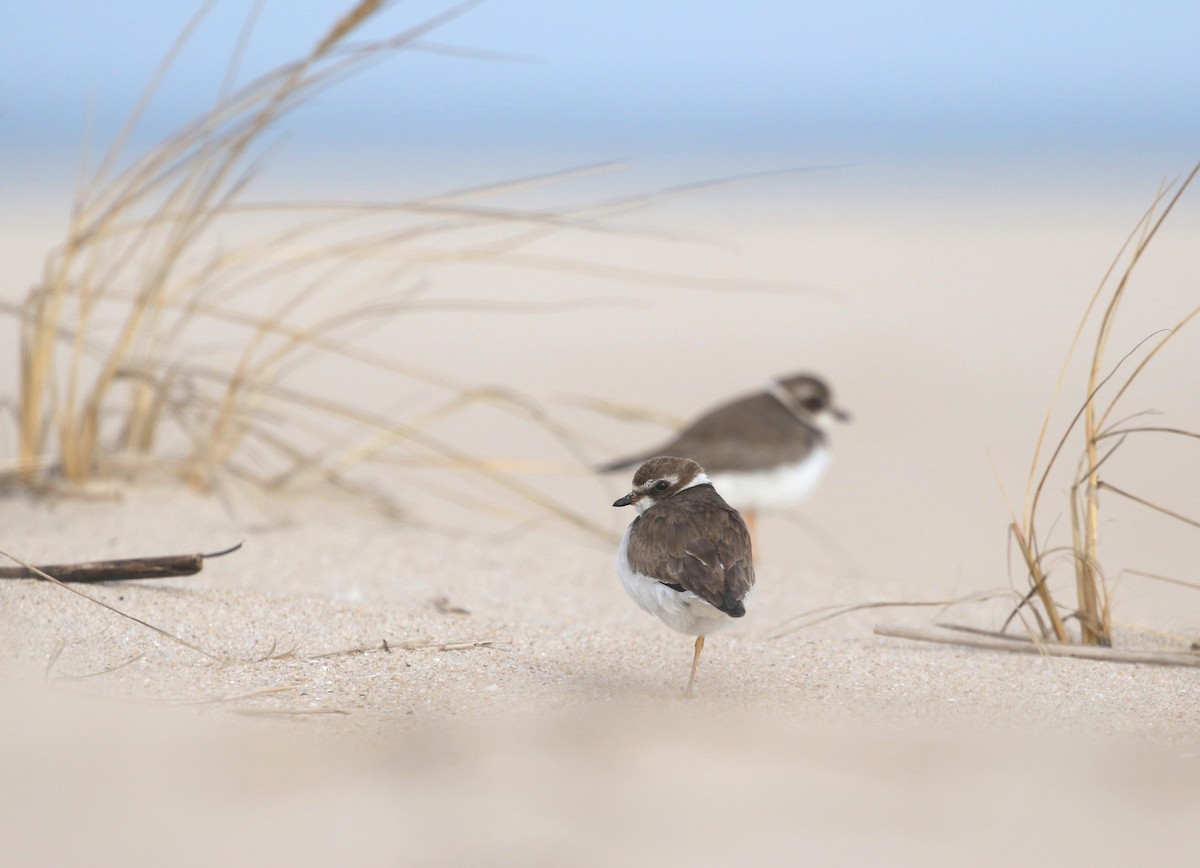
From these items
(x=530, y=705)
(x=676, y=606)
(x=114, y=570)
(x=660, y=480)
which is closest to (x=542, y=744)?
(x=530, y=705)

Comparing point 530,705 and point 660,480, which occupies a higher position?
point 660,480

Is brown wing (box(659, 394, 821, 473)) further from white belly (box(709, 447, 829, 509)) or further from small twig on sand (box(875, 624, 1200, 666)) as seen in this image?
small twig on sand (box(875, 624, 1200, 666))

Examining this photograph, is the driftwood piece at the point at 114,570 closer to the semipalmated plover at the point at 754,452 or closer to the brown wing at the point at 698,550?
the brown wing at the point at 698,550

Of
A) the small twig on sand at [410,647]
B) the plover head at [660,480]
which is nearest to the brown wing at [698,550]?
the plover head at [660,480]

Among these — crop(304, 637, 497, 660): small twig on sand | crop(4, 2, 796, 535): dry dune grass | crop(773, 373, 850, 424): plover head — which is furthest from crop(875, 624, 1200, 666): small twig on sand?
crop(773, 373, 850, 424): plover head

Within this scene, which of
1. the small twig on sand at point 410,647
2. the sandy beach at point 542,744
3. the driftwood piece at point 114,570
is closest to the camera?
the sandy beach at point 542,744

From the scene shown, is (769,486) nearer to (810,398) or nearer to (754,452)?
(754,452)
